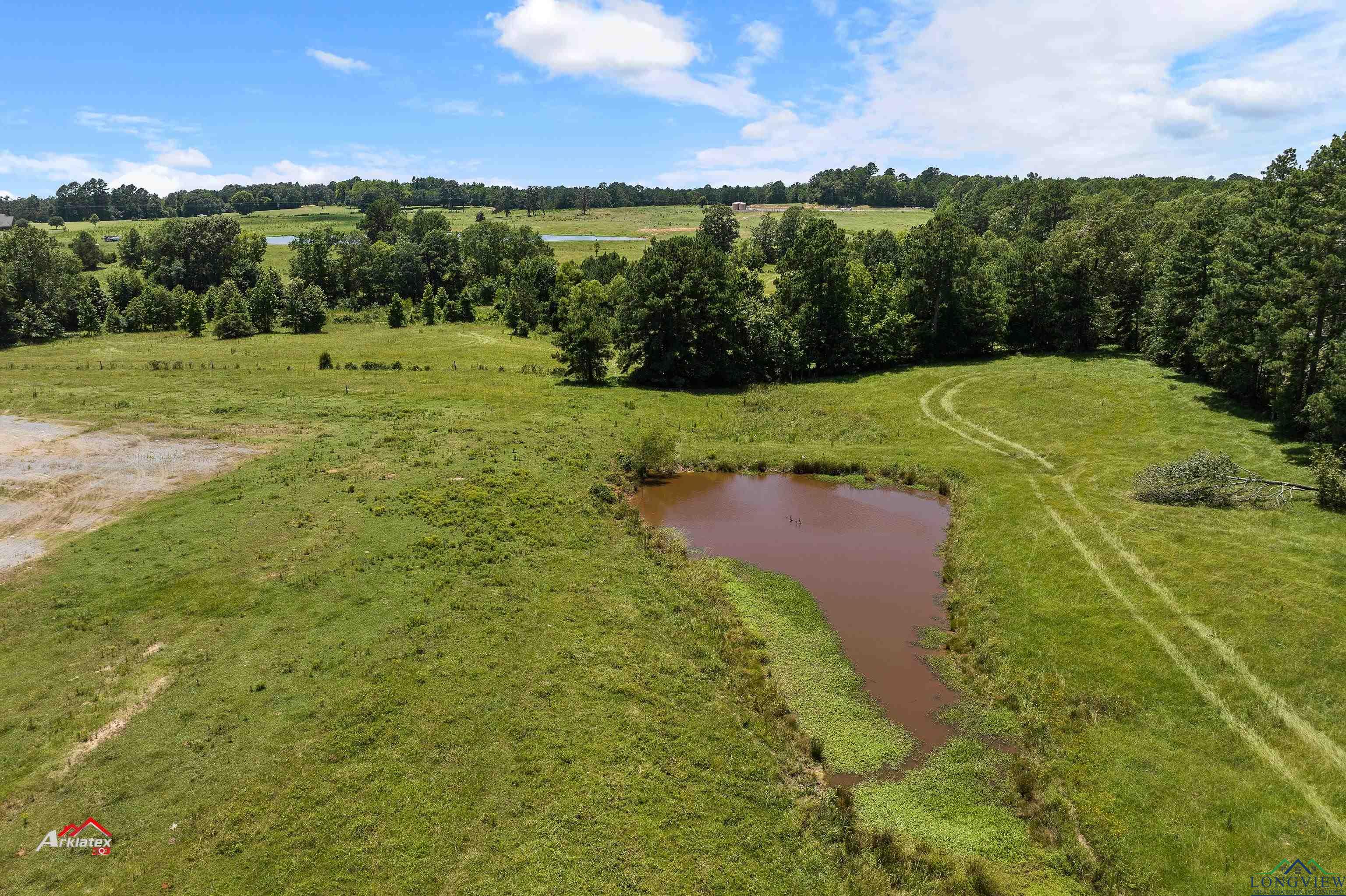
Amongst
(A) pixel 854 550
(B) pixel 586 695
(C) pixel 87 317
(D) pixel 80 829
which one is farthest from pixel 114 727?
(C) pixel 87 317

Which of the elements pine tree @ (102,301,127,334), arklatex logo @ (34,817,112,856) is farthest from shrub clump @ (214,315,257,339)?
arklatex logo @ (34,817,112,856)

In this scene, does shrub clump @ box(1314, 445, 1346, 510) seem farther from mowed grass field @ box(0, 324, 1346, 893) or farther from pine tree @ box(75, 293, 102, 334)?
pine tree @ box(75, 293, 102, 334)

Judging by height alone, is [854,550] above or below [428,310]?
below

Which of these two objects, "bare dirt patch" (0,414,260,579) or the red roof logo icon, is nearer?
the red roof logo icon

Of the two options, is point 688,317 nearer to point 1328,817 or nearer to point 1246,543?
point 1246,543

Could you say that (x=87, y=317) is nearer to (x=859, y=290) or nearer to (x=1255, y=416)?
(x=859, y=290)
